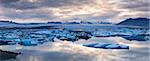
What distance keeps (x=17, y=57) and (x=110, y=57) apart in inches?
228

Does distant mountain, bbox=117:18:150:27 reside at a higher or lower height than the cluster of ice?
lower

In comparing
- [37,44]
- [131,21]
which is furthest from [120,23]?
[37,44]

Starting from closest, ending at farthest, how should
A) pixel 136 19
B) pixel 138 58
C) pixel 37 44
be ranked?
pixel 138 58 → pixel 37 44 → pixel 136 19

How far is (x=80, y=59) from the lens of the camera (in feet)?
71.4

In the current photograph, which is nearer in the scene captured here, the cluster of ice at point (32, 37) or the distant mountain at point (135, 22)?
the cluster of ice at point (32, 37)

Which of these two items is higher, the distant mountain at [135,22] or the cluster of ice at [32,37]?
the cluster of ice at [32,37]

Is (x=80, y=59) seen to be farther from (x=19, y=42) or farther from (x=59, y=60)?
(x=19, y=42)

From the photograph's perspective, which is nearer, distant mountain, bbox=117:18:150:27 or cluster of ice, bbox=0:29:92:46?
cluster of ice, bbox=0:29:92:46

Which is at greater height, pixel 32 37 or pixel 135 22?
pixel 32 37

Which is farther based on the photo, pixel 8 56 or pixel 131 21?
pixel 131 21

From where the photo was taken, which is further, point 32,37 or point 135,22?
point 135,22

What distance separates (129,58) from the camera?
21828mm

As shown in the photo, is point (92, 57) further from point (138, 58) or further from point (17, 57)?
point (17, 57)

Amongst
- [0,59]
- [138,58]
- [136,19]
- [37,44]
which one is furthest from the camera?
[136,19]
